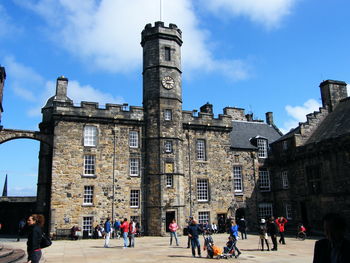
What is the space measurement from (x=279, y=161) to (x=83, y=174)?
1795 centimetres

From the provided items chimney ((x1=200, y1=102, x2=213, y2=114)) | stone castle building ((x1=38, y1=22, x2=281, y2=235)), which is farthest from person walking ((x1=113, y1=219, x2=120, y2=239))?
chimney ((x1=200, y1=102, x2=213, y2=114))

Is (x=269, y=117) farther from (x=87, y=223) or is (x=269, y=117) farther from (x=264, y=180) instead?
(x=87, y=223)

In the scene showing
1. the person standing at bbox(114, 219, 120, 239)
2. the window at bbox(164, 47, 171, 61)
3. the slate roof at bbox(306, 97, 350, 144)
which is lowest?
the person standing at bbox(114, 219, 120, 239)

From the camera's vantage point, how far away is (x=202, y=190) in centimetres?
2898

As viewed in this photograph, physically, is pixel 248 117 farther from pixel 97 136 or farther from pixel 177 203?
pixel 97 136

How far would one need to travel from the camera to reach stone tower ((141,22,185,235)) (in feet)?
86.4

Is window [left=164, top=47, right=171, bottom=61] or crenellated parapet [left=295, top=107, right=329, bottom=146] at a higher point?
window [left=164, top=47, right=171, bottom=61]

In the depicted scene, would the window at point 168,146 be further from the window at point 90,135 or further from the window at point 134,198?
the window at point 90,135

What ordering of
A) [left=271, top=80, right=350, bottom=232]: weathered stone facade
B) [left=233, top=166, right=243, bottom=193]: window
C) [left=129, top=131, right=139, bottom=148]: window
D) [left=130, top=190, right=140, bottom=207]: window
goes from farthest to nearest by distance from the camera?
[left=233, top=166, right=243, bottom=193]: window → [left=129, top=131, right=139, bottom=148]: window → [left=130, top=190, right=140, bottom=207]: window → [left=271, top=80, right=350, bottom=232]: weathered stone facade

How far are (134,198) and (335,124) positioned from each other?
712 inches

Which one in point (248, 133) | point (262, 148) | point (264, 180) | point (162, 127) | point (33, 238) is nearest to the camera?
point (33, 238)

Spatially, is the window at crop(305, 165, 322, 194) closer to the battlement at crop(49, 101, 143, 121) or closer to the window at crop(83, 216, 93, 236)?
the battlement at crop(49, 101, 143, 121)

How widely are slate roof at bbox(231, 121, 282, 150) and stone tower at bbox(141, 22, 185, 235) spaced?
677cm

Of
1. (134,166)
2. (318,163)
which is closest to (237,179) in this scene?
(318,163)
